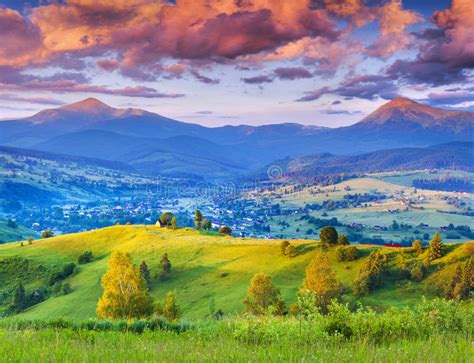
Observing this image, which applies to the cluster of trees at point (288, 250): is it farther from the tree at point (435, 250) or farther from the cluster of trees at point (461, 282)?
the cluster of trees at point (461, 282)

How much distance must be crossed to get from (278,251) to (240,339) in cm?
9416

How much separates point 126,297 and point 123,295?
748 millimetres

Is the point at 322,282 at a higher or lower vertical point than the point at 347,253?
higher

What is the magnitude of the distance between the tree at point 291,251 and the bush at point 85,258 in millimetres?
60911

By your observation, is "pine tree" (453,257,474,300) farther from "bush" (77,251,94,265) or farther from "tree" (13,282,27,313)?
"bush" (77,251,94,265)

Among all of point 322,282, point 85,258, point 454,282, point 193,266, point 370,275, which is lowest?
point 85,258

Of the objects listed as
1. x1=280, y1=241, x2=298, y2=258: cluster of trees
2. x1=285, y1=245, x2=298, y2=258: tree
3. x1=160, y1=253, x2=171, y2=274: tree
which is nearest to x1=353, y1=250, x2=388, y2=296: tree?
x1=285, y1=245, x2=298, y2=258: tree

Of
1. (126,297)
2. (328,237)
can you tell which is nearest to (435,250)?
(328,237)

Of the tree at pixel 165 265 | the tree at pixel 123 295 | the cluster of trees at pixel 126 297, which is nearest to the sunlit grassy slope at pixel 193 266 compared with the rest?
the tree at pixel 165 265

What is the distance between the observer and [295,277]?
286 ft

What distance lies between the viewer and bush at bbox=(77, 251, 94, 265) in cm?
11761

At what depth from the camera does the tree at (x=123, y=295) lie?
5025 cm

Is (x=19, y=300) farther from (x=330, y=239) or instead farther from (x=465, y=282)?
(x=465, y=282)

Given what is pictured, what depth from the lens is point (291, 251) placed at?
98500 mm
